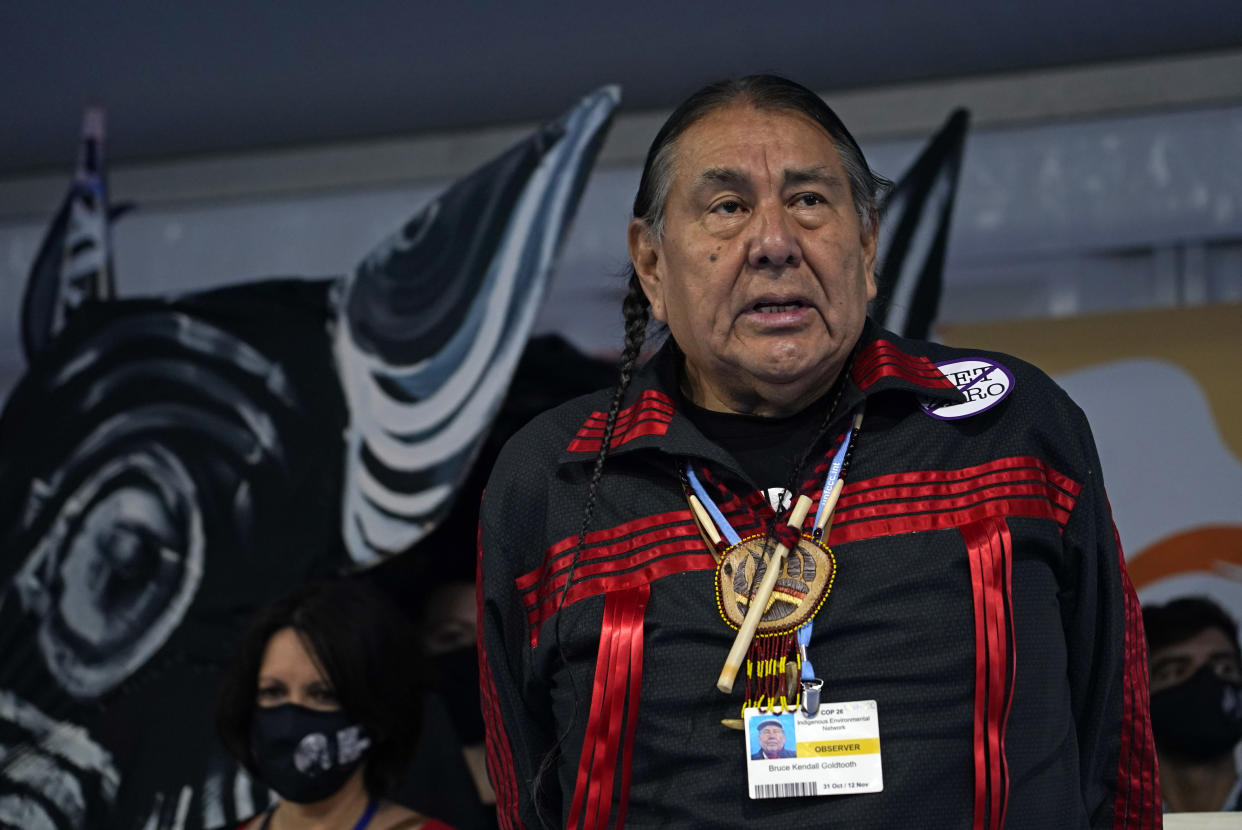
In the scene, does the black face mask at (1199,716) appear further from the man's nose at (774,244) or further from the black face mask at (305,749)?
the man's nose at (774,244)

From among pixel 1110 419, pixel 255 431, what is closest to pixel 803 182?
pixel 1110 419

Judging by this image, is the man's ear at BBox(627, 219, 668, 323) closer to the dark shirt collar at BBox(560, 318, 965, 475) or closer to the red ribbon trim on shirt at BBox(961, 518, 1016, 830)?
the dark shirt collar at BBox(560, 318, 965, 475)

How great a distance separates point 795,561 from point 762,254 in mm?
368

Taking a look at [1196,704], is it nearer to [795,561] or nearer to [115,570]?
[795,561]

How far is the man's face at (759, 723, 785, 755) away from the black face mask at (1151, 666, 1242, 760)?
2075mm

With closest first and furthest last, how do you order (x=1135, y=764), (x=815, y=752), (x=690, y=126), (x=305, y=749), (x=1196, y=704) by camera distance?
(x=815, y=752), (x=1135, y=764), (x=690, y=126), (x=305, y=749), (x=1196, y=704)

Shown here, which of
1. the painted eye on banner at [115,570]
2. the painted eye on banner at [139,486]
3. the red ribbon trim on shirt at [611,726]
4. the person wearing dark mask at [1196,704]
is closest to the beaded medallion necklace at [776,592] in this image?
the red ribbon trim on shirt at [611,726]

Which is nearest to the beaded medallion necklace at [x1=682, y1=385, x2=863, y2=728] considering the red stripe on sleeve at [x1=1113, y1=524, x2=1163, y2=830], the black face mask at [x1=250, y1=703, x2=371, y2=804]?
the red stripe on sleeve at [x1=1113, y1=524, x2=1163, y2=830]

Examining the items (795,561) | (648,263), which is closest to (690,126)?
(648,263)

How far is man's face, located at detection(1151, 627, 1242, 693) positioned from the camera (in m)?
3.28

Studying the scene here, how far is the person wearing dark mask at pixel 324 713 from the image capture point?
10.4 ft

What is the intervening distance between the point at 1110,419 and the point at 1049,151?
73cm

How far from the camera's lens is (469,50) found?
3.75 metres

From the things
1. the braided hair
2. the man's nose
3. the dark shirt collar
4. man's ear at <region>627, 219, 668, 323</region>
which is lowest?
the dark shirt collar
